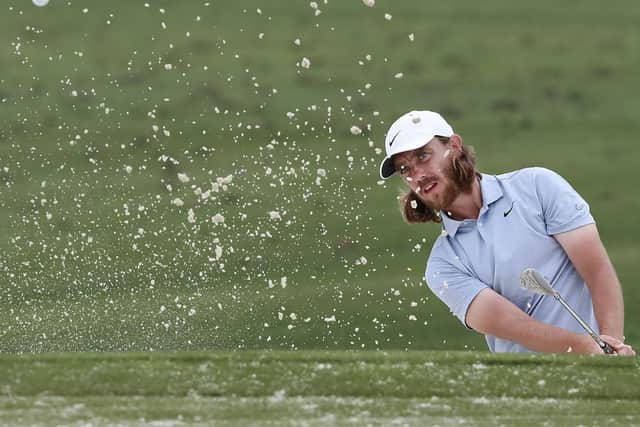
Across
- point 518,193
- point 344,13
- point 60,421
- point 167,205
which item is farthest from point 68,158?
point 60,421

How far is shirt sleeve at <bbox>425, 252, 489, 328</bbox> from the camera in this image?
2.51 m

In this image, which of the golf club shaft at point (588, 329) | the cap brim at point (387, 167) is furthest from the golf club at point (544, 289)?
the cap brim at point (387, 167)

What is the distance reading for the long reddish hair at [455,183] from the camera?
8.35 ft

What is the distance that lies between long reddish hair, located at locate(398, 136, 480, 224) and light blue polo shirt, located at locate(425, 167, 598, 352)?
33 mm

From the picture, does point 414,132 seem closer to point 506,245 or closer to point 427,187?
point 427,187

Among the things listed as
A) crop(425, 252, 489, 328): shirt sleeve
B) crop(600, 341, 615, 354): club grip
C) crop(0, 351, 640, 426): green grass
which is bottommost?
crop(0, 351, 640, 426): green grass

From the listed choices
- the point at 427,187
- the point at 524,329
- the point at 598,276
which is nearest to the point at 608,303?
the point at 598,276

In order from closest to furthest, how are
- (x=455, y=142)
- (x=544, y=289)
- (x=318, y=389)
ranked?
(x=318, y=389) < (x=544, y=289) < (x=455, y=142)

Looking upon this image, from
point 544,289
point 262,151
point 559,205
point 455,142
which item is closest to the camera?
point 544,289

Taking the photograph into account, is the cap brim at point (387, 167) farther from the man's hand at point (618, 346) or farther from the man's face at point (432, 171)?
the man's hand at point (618, 346)

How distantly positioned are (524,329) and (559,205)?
0.76ft

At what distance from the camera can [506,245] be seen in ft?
8.23

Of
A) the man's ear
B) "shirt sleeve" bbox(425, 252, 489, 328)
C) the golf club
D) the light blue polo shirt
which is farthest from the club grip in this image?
the man's ear

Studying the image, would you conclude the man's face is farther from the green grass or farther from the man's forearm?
the green grass
